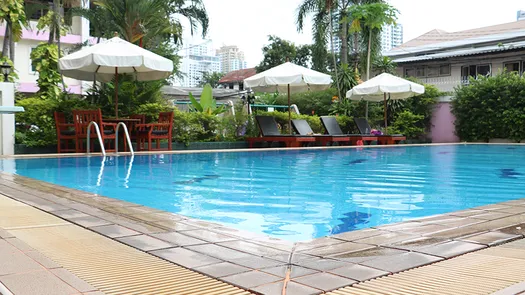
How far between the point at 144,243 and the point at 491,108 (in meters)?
20.5

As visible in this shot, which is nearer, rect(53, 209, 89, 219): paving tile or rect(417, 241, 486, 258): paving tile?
rect(417, 241, 486, 258): paving tile

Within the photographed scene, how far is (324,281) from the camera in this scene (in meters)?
2.18

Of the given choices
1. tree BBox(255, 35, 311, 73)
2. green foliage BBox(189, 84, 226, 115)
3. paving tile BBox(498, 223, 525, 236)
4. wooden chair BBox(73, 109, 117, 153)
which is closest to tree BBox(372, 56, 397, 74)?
green foliage BBox(189, 84, 226, 115)

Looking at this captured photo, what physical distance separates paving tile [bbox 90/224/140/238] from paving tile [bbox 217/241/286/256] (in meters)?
0.64

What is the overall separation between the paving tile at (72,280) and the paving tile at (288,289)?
69 cm

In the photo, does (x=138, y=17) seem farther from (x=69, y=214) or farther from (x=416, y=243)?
(x=416, y=243)

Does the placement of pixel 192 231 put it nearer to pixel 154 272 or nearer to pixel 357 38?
pixel 154 272

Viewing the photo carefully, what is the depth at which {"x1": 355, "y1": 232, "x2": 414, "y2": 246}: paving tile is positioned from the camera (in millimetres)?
2986

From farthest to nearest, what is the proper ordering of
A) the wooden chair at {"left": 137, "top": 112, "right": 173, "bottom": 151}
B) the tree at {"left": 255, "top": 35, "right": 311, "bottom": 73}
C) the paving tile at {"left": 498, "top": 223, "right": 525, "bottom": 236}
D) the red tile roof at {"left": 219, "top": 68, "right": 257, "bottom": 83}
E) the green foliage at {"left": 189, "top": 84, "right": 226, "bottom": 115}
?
1. the red tile roof at {"left": 219, "top": 68, "right": 257, "bottom": 83}
2. the tree at {"left": 255, "top": 35, "right": 311, "bottom": 73}
3. the green foliage at {"left": 189, "top": 84, "right": 226, "bottom": 115}
4. the wooden chair at {"left": 137, "top": 112, "right": 173, "bottom": 151}
5. the paving tile at {"left": 498, "top": 223, "right": 525, "bottom": 236}

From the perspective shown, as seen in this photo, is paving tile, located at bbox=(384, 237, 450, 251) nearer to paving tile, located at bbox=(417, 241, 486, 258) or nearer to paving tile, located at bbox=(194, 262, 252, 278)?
paving tile, located at bbox=(417, 241, 486, 258)

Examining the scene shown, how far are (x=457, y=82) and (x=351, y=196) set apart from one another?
89.4 ft

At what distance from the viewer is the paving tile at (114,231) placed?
308 centimetres

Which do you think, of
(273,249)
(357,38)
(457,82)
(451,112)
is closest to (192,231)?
Answer: (273,249)

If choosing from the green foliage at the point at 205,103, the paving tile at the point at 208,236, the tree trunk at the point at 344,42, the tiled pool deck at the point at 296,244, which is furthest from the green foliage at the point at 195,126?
the tree trunk at the point at 344,42
